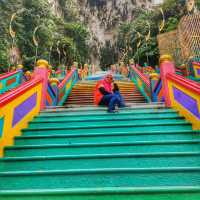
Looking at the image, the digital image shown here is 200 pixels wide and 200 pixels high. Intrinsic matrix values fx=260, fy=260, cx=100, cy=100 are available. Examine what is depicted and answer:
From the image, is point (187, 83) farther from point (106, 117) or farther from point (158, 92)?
point (158, 92)

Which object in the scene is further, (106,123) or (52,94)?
(52,94)

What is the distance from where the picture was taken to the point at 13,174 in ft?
9.37

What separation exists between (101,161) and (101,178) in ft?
1.22

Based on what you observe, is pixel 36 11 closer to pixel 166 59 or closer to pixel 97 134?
pixel 166 59

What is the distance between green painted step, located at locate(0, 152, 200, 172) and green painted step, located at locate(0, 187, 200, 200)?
556 mm

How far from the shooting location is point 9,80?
8.99 meters

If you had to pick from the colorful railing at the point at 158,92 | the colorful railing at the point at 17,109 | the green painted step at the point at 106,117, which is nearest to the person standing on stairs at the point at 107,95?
the green painted step at the point at 106,117

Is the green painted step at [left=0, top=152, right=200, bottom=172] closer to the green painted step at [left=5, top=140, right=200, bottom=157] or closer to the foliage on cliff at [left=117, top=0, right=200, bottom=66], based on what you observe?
the green painted step at [left=5, top=140, right=200, bottom=157]

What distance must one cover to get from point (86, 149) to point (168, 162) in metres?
1.07

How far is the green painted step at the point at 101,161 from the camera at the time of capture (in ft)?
9.93

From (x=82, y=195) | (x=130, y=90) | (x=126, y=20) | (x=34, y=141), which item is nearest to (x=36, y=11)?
(x=130, y=90)

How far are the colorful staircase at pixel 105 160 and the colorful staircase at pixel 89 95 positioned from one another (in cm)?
409

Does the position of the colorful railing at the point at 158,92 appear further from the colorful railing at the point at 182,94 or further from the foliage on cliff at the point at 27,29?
the foliage on cliff at the point at 27,29

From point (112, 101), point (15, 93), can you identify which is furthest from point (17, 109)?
point (112, 101)
